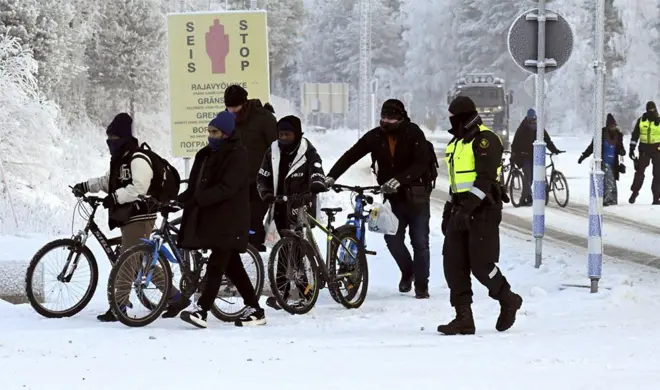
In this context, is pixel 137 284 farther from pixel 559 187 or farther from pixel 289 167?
pixel 559 187

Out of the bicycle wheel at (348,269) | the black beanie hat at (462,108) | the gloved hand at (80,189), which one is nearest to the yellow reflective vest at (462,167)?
the black beanie hat at (462,108)

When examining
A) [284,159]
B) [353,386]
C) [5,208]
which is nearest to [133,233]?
[284,159]

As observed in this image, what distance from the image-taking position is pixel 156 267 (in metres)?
10.0

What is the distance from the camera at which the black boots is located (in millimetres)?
9531

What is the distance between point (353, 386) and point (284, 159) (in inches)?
171

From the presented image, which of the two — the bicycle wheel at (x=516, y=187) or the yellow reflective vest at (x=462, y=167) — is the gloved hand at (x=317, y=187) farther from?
the bicycle wheel at (x=516, y=187)

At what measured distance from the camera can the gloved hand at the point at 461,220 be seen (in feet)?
30.8

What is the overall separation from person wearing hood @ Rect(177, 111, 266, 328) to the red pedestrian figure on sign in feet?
22.3

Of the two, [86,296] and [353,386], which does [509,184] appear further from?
[353,386]

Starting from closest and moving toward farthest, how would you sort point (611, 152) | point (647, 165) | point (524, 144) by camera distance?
point (524, 144)
point (611, 152)
point (647, 165)

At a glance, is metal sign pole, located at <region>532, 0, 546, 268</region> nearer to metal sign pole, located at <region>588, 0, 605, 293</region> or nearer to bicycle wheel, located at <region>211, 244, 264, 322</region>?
metal sign pole, located at <region>588, 0, 605, 293</region>

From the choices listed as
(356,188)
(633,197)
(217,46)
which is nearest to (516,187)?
(633,197)

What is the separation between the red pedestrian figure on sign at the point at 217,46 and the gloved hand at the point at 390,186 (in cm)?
563

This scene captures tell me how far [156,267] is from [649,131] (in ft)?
50.6
